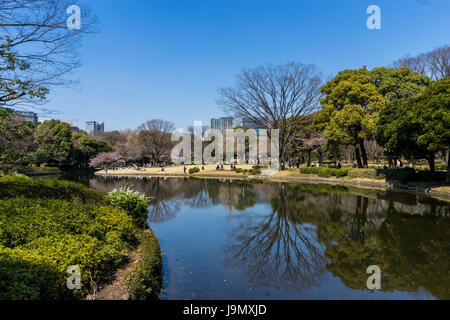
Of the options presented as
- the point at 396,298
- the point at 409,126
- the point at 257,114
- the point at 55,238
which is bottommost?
the point at 396,298

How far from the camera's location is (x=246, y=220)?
35.4ft

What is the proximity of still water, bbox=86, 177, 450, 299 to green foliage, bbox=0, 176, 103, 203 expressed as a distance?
284cm

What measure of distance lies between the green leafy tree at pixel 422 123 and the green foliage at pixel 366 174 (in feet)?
11.9

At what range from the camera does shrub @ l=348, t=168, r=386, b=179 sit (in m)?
21.7

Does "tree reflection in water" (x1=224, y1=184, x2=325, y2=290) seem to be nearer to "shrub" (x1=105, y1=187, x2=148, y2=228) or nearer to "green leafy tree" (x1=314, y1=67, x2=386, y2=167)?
"shrub" (x1=105, y1=187, x2=148, y2=228)

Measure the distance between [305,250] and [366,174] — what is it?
1803 cm

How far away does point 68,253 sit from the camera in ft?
14.0

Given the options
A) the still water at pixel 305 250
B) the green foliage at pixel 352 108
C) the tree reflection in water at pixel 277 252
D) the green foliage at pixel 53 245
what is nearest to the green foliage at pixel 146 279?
the still water at pixel 305 250

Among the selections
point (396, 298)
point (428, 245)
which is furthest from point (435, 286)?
point (428, 245)

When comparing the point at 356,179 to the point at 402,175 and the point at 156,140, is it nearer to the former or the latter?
the point at 402,175

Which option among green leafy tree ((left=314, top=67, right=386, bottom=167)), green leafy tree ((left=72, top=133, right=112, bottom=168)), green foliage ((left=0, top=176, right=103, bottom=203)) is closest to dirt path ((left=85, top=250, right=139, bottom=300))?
green foliage ((left=0, top=176, right=103, bottom=203))

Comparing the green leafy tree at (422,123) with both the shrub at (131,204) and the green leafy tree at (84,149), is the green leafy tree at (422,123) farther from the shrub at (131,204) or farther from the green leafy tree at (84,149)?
the green leafy tree at (84,149)

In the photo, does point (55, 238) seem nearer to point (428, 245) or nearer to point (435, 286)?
point (435, 286)
